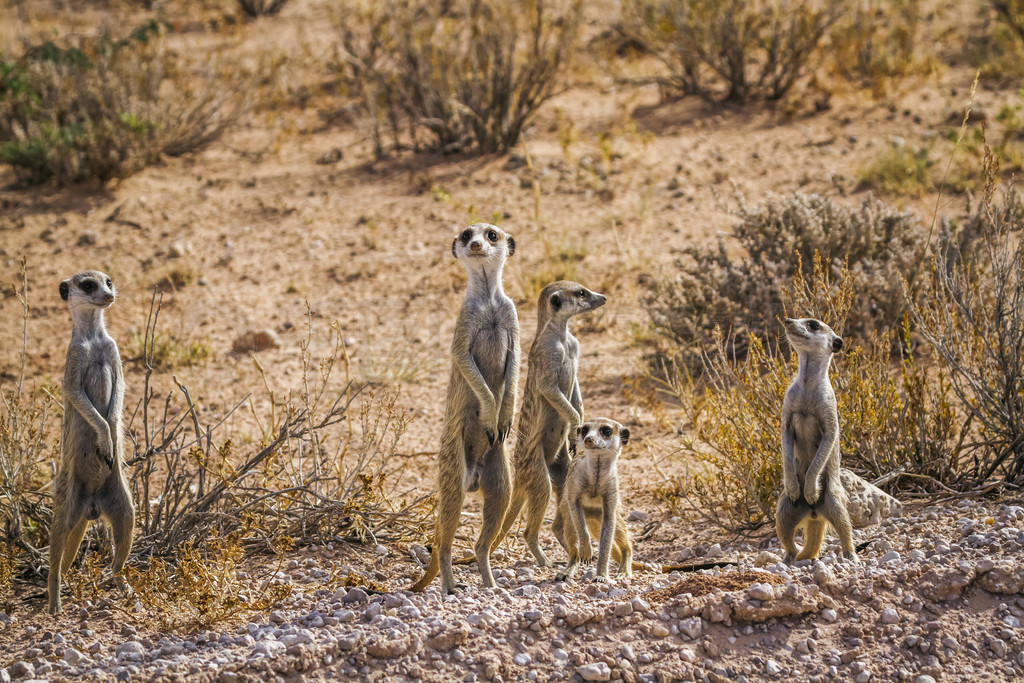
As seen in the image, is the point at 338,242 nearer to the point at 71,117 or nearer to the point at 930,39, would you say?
the point at 71,117

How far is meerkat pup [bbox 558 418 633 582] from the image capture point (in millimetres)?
4230

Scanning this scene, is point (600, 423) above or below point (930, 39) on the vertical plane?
below

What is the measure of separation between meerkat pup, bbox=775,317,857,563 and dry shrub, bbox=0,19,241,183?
787cm

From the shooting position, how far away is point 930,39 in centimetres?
1262

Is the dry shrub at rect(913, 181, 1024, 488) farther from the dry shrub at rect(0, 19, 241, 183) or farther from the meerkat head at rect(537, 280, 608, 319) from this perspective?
the dry shrub at rect(0, 19, 241, 183)

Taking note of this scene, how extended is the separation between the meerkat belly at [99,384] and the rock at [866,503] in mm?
3132

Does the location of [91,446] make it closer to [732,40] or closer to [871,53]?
[732,40]

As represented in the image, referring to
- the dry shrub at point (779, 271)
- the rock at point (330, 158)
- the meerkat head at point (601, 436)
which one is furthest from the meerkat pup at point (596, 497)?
the rock at point (330, 158)

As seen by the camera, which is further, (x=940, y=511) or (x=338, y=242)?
(x=338, y=242)

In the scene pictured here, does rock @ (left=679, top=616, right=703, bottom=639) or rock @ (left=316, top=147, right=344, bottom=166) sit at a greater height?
rock @ (left=316, top=147, right=344, bottom=166)

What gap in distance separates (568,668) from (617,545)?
2.70 feet

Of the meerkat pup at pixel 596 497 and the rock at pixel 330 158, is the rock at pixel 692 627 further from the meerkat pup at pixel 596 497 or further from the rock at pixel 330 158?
the rock at pixel 330 158

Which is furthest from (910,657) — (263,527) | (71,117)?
(71,117)

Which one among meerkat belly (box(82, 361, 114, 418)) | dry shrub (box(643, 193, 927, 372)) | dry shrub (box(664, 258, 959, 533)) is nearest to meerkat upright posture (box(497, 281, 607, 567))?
dry shrub (box(664, 258, 959, 533))
